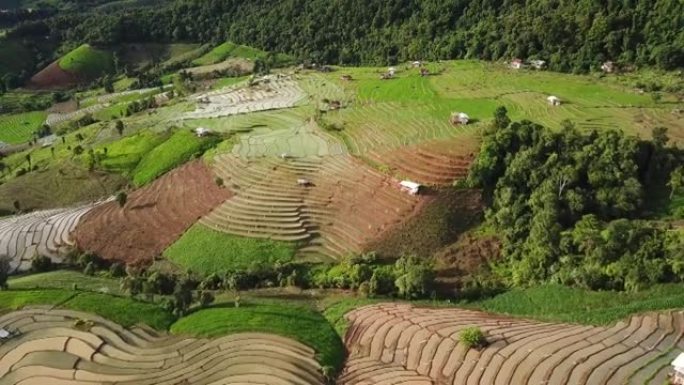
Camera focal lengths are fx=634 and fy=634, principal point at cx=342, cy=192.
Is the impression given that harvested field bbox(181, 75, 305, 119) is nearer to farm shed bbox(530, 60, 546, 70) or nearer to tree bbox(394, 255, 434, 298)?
farm shed bbox(530, 60, 546, 70)

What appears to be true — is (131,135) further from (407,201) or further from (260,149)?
(407,201)

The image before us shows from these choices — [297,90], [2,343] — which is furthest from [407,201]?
[297,90]

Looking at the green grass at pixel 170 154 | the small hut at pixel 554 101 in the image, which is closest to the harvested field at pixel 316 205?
the green grass at pixel 170 154

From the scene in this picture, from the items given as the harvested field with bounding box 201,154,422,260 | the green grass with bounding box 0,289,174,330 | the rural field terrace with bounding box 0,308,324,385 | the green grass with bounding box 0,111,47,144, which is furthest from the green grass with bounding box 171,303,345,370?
the green grass with bounding box 0,111,47,144

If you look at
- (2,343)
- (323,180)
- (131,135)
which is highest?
(131,135)

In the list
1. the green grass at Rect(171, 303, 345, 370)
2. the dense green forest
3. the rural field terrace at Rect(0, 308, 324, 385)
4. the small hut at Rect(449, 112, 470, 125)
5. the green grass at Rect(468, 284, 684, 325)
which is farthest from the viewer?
the small hut at Rect(449, 112, 470, 125)

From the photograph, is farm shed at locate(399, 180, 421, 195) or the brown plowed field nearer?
farm shed at locate(399, 180, 421, 195)
